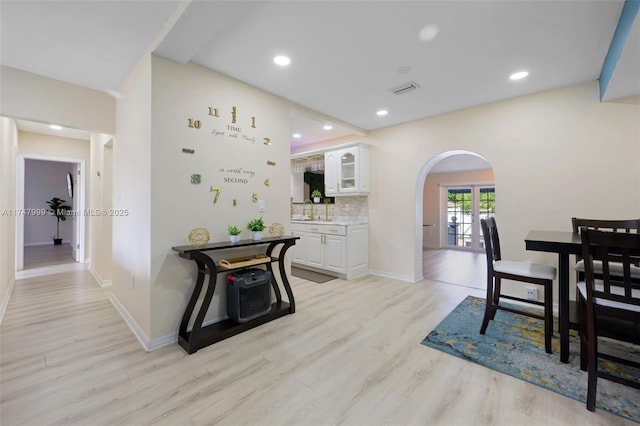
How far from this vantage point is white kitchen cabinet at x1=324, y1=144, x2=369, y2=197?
15.2ft

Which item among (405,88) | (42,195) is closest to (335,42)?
(405,88)

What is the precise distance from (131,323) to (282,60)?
2909mm

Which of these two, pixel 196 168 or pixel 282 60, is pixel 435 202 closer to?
pixel 282 60

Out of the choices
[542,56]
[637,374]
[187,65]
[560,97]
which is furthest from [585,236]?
[187,65]

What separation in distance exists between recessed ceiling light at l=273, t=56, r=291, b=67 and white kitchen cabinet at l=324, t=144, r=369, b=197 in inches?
90.2

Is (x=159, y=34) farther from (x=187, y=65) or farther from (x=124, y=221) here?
(x=124, y=221)

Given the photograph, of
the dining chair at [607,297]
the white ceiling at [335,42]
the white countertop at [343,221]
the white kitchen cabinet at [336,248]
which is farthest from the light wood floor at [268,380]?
the white ceiling at [335,42]

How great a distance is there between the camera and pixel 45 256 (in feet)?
20.2

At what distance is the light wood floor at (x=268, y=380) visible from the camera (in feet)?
5.15

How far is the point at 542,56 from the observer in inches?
94.2

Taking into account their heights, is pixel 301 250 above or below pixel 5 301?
above

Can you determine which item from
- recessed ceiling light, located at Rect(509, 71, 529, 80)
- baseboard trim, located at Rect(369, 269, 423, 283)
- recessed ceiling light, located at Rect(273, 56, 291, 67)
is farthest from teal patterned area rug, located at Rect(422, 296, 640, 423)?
recessed ceiling light, located at Rect(273, 56, 291, 67)

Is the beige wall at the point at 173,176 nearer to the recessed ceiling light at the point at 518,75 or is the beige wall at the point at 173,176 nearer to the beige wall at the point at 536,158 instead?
the beige wall at the point at 536,158

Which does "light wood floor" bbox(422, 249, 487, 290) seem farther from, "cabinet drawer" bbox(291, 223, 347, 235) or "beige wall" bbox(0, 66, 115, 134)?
"beige wall" bbox(0, 66, 115, 134)
